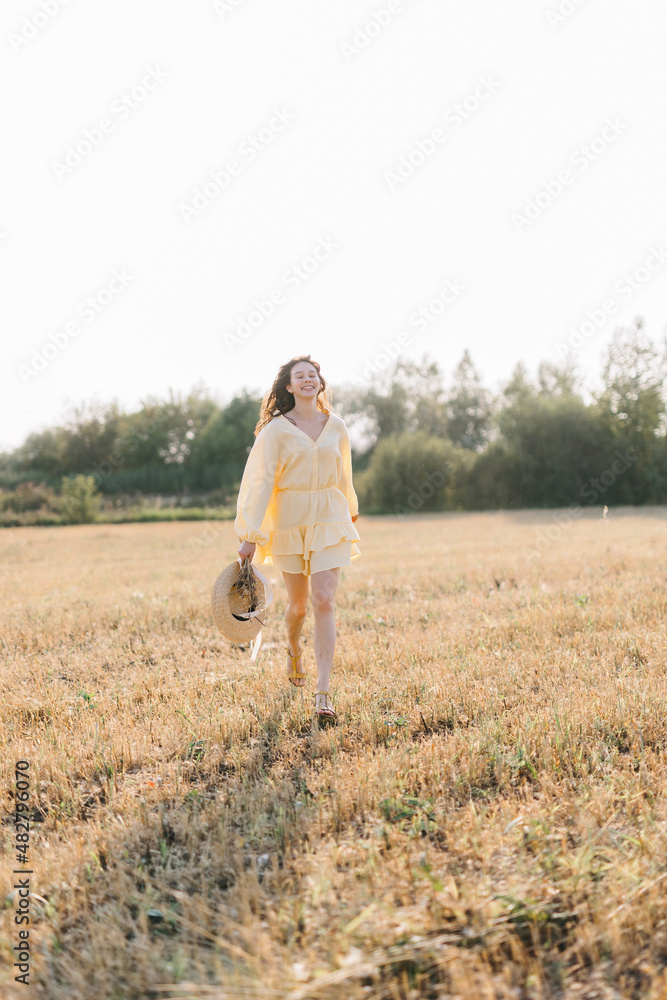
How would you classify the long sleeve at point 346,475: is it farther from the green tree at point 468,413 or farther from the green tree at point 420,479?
the green tree at point 468,413

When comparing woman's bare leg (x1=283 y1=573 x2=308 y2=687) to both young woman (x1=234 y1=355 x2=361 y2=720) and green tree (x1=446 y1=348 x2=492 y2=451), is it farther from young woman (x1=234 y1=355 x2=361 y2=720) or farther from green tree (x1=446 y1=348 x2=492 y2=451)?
green tree (x1=446 y1=348 x2=492 y2=451)

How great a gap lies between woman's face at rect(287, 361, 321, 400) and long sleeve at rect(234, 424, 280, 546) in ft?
1.12

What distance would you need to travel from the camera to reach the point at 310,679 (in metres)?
5.21

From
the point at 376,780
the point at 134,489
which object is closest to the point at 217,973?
the point at 376,780

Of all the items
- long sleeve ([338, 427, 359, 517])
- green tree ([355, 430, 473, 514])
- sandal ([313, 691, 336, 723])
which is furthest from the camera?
green tree ([355, 430, 473, 514])

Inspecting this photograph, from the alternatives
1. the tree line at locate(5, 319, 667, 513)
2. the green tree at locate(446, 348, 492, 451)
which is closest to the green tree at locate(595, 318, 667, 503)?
the tree line at locate(5, 319, 667, 513)

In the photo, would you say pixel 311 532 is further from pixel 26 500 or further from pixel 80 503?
pixel 26 500

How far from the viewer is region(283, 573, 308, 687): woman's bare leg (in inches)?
193

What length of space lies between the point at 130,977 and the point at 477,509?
36.2 meters

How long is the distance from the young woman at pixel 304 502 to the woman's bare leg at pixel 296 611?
0.05 m

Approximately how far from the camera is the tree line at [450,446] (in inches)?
1444

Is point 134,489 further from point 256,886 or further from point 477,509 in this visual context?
point 256,886

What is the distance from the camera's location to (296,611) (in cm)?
498

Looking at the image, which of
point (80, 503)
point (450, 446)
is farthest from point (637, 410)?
point (80, 503)
